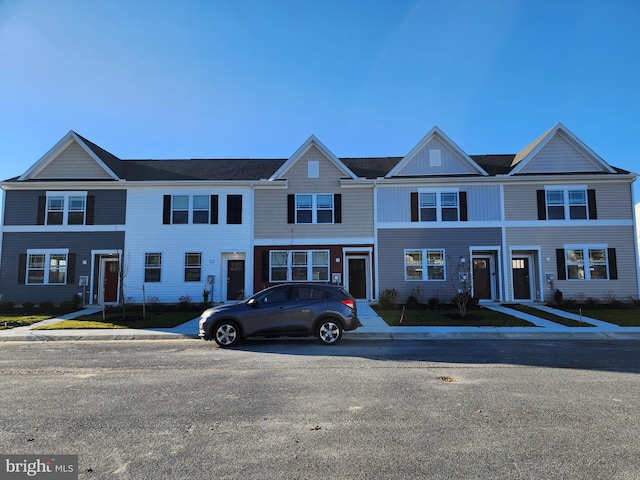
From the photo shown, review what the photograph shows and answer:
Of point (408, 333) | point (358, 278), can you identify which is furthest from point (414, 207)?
point (408, 333)

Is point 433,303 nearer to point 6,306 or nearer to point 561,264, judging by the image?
point 561,264

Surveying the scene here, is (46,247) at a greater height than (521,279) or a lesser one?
greater

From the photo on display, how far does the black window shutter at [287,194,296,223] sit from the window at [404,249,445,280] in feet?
19.6

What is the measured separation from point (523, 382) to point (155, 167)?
2117 centimetres

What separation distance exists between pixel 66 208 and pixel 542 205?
23898mm

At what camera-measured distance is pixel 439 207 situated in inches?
767

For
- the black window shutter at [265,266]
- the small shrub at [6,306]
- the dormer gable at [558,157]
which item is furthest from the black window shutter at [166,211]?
the dormer gable at [558,157]

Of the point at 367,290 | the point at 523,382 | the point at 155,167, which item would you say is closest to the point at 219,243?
the point at 155,167

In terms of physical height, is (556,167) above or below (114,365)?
above

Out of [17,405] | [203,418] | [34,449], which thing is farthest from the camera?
[17,405]

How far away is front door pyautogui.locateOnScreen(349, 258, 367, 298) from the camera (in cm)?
1981

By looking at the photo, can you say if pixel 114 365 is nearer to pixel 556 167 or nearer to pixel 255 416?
pixel 255 416

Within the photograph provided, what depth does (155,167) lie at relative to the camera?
72.0ft

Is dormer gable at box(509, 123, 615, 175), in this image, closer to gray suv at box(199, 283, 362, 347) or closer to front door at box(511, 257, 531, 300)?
front door at box(511, 257, 531, 300)
